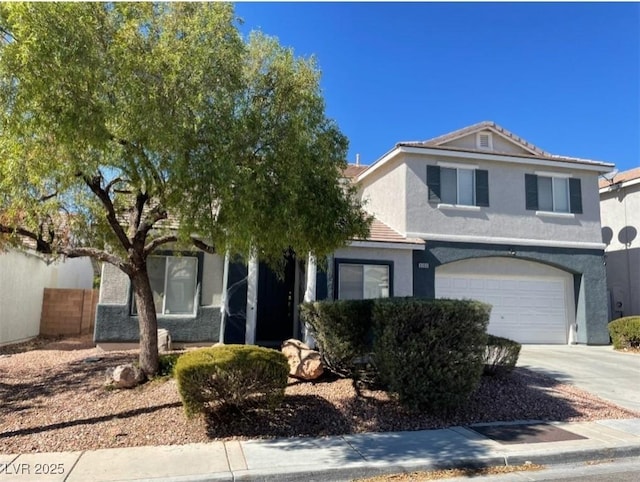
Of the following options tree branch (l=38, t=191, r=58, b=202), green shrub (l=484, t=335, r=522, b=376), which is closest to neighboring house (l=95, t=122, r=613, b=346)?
green shrub (l=484, t=335, r=522, b=376)

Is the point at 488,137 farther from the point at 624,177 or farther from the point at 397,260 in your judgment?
the point at 624,177

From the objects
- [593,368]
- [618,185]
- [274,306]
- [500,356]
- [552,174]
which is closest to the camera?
[500,356]

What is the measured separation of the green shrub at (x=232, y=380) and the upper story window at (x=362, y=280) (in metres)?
7.03

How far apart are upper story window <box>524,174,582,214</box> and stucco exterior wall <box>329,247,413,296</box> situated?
17.2 feet

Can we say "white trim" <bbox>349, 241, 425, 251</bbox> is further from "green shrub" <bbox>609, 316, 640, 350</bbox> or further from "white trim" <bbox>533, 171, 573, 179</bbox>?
"green shrub" <bbox>609, 316, 640, 350</bbox>

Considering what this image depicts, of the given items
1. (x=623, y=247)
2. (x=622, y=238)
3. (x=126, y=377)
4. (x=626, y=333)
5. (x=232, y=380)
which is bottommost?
(x=126, y=377)

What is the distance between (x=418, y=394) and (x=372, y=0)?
6.33 meters

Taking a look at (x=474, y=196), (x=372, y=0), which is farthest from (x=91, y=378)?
(x=474, y=196)

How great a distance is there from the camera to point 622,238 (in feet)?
61.2

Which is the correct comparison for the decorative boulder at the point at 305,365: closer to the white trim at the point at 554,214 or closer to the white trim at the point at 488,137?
the white trim at the point at 488,137

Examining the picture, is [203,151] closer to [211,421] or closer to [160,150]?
[160,150]

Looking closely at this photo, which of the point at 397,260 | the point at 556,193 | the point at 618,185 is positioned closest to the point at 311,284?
the point at 397,260

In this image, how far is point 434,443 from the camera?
625cm

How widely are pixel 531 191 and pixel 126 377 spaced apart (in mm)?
13604
